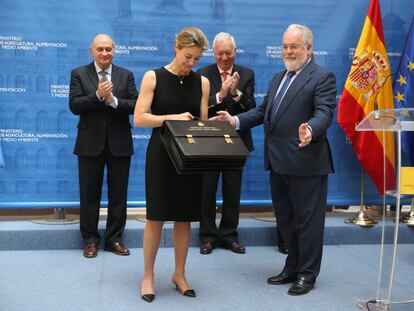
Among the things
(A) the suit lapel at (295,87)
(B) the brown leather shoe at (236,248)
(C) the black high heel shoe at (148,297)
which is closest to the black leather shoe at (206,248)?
(B) the brown leather shoe at (236,248)

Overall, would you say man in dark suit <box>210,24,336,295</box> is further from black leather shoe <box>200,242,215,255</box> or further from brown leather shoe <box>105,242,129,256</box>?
brown leather shoe <box>105,242,129,256</box>

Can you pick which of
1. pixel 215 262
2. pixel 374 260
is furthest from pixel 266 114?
pixel 374 260

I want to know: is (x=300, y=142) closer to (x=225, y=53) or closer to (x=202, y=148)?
(x=202, y=148)

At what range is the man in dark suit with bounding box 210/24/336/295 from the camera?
126 inches

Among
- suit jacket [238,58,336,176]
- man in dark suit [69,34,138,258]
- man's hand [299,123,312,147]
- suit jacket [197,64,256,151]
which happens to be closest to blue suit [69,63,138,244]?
man in dark suit [69,34,138,258]

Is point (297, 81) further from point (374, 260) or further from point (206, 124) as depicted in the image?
point (374, 260)

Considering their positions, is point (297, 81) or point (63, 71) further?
point (63, 71)

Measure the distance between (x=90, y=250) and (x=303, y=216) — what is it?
173cm

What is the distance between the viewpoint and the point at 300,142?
321 centimetres

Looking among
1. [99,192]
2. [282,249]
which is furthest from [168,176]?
[282,249]

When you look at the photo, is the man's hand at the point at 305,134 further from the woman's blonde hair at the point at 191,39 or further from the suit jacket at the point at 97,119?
the suit jacket at the point at 97,119

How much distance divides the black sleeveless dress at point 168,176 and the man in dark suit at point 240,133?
2.88ft

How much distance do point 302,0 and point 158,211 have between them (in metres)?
2.79

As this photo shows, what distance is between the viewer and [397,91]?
15.9 feet
